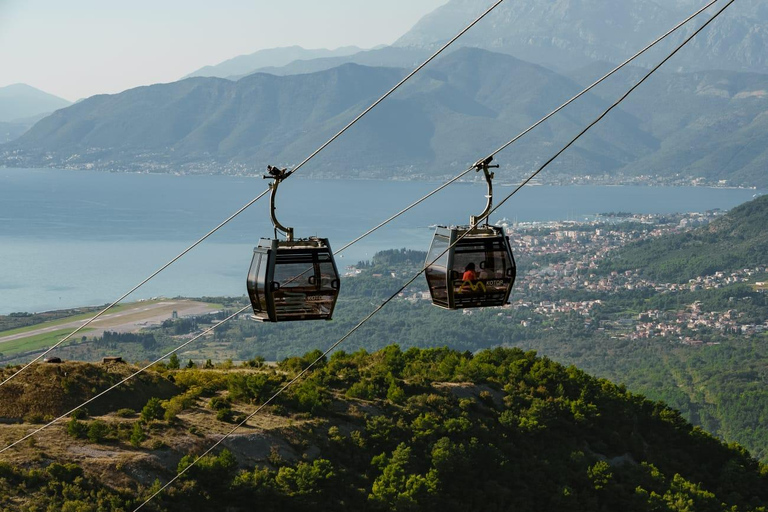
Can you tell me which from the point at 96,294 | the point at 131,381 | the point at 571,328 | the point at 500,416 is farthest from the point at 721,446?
the point at 96,294

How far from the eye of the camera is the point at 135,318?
12138cm

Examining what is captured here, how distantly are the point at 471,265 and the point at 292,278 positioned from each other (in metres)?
2.33

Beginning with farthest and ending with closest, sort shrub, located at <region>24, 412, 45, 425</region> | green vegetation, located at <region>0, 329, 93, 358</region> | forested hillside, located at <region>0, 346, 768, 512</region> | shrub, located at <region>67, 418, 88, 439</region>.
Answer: green vegetation, located at <region>0, 329, 93, 358</region>
shrub, located at <region>24, 412, 45, 425</region>
shrub, located at <region>67, 418, 88, 439</region>
forested hillside, located at <region>0, 346, 768, 512</region>

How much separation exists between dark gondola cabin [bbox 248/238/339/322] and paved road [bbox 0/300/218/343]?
9709 centimetres

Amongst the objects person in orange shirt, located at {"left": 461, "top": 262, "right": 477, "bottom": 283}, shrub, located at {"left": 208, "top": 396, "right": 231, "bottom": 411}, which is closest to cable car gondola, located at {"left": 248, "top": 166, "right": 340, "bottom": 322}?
person in orange shirt, located at {"left": 461, "top": 262, "right": 477, "bottom": 283}

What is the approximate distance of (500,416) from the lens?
117ft

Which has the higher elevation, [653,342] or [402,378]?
[402,378]

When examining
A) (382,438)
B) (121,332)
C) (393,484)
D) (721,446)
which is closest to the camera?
(393,484)

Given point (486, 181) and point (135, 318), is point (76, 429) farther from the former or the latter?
point (135, 318)

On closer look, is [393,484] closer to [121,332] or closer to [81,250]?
[121,332]

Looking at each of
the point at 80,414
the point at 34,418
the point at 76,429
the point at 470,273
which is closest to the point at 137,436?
the point at 76,429

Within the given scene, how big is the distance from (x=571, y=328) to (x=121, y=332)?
193 ft

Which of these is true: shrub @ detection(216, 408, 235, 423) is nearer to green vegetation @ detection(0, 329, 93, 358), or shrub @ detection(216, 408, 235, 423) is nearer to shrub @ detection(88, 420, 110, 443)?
shrub @ detection(88, 420, 110, 443)

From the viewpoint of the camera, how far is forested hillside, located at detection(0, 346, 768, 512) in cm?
2534
